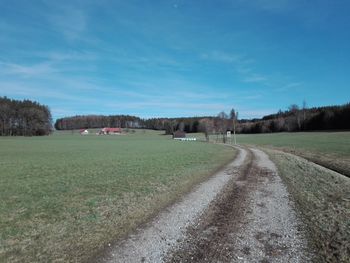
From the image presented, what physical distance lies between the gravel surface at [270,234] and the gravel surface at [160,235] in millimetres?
1493

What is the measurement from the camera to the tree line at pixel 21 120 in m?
130

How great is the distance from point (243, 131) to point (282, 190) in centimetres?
15359

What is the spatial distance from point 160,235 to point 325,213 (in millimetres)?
5337

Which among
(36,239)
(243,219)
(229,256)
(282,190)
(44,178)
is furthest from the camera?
(44,178)

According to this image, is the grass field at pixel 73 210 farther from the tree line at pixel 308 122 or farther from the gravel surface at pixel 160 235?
the tree line at pixel 308 122

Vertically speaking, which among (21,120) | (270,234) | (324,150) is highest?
(21,120)

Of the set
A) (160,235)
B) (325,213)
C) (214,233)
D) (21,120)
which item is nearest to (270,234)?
(214,233)

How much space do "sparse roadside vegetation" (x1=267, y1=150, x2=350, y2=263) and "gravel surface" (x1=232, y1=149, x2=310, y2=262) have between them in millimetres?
340

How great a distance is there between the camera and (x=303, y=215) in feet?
28.9

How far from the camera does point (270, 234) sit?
23.7ft

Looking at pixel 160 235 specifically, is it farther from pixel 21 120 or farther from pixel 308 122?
pixel 21 120

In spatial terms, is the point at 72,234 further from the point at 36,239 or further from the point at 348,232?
the point at 348,232

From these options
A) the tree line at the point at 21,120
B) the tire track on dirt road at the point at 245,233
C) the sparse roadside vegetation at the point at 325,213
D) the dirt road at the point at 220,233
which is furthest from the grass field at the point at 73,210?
the tree line at the point at 21,120

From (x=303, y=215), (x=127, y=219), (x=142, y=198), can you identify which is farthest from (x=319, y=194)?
(x=127, y=219)
